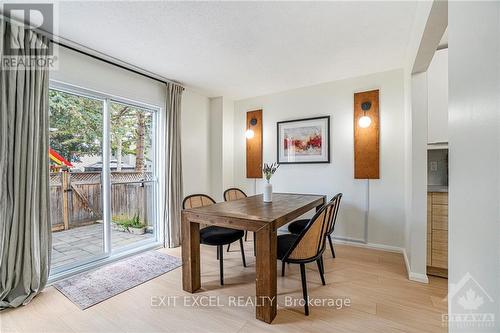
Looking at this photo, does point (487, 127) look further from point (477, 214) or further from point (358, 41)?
point (358, 41)

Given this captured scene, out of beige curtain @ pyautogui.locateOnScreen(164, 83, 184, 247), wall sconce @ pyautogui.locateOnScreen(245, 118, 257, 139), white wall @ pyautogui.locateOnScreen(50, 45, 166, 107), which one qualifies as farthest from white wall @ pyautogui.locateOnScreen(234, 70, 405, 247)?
white wall @ pyautogui.locateOnScreen(50, 45, 166, 107)

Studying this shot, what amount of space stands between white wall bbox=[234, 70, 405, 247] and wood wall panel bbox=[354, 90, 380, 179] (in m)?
0.07

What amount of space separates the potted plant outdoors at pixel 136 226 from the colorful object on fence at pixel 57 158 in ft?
3.87

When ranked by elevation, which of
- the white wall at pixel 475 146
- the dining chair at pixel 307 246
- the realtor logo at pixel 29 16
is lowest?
the dining chair at pixel 307 246

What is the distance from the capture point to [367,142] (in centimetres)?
327

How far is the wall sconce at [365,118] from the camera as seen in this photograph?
10.6ft

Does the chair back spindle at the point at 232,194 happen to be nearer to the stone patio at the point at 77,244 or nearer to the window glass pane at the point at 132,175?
the window glass pane at the point at 132,175

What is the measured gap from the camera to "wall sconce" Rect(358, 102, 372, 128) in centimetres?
324

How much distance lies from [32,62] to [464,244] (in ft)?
10.6

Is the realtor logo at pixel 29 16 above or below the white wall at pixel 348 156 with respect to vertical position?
above

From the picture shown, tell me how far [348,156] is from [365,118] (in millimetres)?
577

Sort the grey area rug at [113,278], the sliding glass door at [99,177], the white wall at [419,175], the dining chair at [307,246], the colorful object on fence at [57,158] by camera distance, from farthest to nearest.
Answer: the sliding glass door at [99,177] → the colorful object on fence at [57,158] → the white wall at [419,175] → the grey area rug at [113,278] → the dining chair at [307,246]

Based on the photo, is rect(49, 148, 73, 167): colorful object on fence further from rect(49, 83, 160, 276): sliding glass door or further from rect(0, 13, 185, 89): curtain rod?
rect(0, 13, 185, 89): curtain rod

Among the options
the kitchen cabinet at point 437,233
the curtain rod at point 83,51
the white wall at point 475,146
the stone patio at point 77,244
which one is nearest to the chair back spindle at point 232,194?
the stone patio at point 77,244
